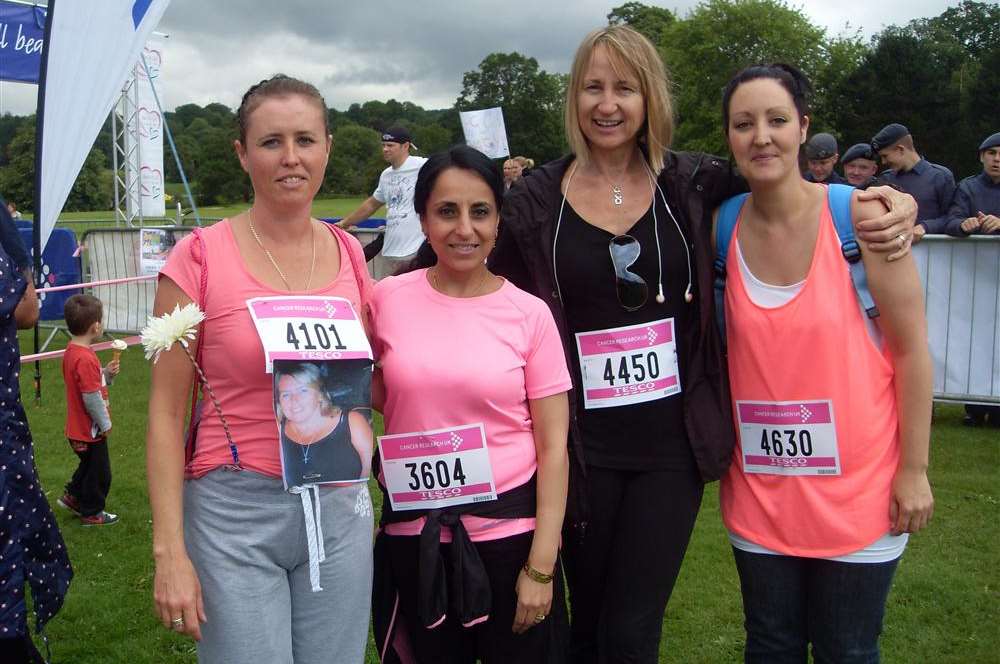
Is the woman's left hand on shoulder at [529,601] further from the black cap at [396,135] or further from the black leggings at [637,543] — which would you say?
the black cap at [396,135]

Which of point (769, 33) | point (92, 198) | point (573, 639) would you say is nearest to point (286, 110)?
point (573, 639)

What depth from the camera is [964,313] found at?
6.53 metres

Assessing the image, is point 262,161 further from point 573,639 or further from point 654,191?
point 573,639

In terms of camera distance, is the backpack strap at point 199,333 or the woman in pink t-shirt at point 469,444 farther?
the woman in pink t-shirt at point 469,444

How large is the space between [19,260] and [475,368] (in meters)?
1.34

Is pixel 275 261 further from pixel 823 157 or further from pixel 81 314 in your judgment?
pixel 823 157

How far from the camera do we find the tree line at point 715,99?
105 ft

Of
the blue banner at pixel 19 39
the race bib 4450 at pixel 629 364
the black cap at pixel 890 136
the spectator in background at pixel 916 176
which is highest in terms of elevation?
the blue banner at pixel 19 39

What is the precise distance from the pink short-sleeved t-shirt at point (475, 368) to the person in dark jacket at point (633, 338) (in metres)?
0.23

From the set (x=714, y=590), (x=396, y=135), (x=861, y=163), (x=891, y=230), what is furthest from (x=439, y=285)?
(x=861, y=163)

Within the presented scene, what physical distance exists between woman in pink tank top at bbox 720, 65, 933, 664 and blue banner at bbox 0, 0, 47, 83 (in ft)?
34.1

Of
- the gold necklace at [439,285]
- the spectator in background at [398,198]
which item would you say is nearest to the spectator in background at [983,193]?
the spectator in background at [398,198]

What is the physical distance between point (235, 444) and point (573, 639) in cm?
128

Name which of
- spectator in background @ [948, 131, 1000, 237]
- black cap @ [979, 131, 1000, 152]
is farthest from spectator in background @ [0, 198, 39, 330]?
black cap @ [979, 131, 1000, 152]
